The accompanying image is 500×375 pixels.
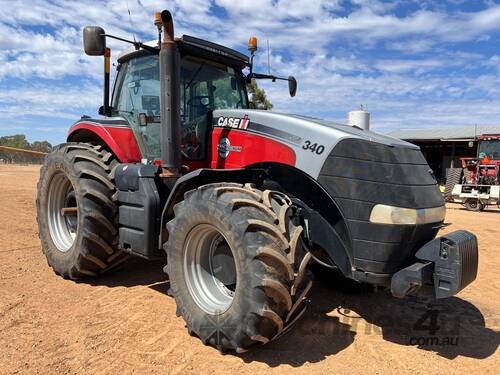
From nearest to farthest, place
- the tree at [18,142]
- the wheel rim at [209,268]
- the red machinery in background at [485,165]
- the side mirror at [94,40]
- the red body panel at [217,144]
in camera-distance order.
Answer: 1. the wheel rim at [209,268]
2. the red body panel at [217,144]
3. the side mirror at [94,40]
4. the red machinery in background at [485,165]
5. the tree at [18,142]

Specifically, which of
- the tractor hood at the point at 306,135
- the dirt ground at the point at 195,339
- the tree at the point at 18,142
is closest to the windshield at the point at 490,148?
the dirt ground at the point at 195,339

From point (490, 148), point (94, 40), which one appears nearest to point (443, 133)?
point (490, 148)

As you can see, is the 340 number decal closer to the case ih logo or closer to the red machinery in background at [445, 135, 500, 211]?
the case ih logo

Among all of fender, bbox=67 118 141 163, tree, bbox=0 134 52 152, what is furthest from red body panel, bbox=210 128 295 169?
tree, bbox=0 134 52 152

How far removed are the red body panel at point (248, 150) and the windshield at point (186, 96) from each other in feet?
0.70

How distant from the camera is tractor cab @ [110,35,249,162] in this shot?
449 cm

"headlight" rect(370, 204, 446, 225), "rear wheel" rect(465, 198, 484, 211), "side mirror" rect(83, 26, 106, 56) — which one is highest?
"side mirror" rect(83, 26, 106, 56)

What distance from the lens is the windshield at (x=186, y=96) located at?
14.8 feet

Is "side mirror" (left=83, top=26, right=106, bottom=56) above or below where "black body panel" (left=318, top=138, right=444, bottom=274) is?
above

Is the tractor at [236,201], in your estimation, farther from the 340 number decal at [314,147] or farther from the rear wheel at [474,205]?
the rear wheel at [474,205]

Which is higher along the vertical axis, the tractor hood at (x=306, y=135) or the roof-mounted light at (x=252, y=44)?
the roof-mounted light at (x=252, y=44)

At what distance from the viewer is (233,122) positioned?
4137 mm

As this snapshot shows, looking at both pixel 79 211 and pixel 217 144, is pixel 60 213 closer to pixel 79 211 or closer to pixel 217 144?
pixel 79 211

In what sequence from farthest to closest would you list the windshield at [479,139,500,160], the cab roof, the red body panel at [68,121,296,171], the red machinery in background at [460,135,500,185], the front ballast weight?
the windshield at [479,139,500,160]
the red machinery in background at [460,135,500,185]
the cab roof
the red body panel at [68,121,296,171]
the front ballast weight
